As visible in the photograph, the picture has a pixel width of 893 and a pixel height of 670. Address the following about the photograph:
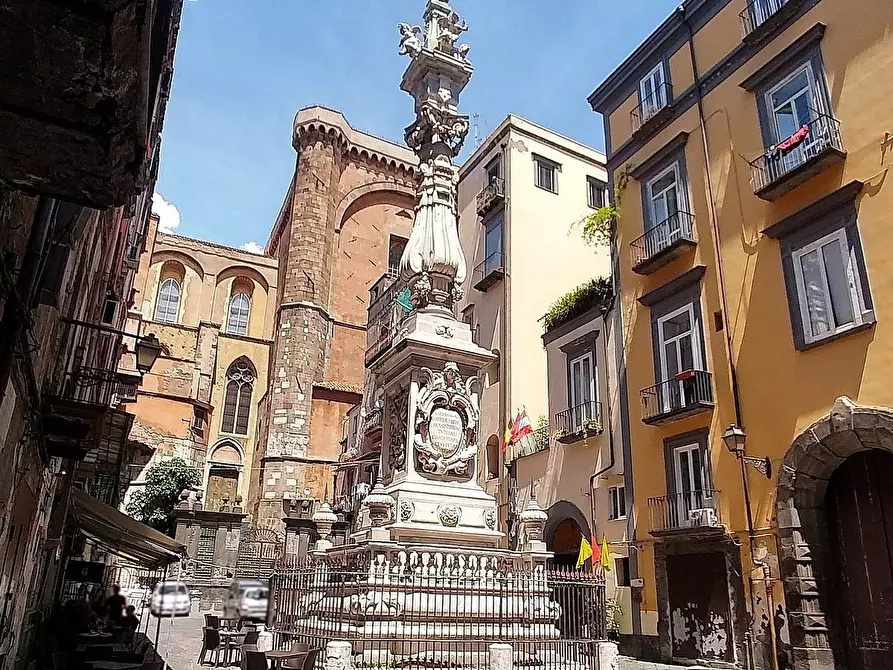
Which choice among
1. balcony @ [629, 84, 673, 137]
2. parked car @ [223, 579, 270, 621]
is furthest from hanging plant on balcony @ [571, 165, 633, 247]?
parked car @ [223, 579, 270, 621]

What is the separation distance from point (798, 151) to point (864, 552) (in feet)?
25.1

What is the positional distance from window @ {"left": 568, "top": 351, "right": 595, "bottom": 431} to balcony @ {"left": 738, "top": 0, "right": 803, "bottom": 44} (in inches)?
A: 340

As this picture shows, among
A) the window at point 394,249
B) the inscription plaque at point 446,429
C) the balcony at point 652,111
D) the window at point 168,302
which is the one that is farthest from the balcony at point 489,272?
the window at point 168,302

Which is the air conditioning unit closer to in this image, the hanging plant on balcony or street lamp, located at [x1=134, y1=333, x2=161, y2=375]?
the hanging plant on balcony

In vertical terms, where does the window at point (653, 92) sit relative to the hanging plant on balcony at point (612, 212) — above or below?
above

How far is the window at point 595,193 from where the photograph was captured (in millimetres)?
26281

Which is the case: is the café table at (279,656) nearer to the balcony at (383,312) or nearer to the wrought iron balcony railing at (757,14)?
the wrought iron balcony railing at (757,14)

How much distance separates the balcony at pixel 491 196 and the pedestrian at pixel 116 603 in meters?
22.9

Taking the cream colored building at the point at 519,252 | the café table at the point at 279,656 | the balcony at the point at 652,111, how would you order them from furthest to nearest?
1. the cream colored building at the point at 519,252
2. the balcony at the point at 652,111
3. the café table at the point at 279,656

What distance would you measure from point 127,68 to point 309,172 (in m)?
38.4

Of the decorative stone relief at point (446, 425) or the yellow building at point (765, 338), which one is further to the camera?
the yellow building at point (765, 338)

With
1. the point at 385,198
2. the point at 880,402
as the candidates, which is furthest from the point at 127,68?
the point at 385,198

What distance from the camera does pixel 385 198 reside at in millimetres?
43906

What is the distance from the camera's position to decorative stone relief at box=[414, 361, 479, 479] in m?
9.38
